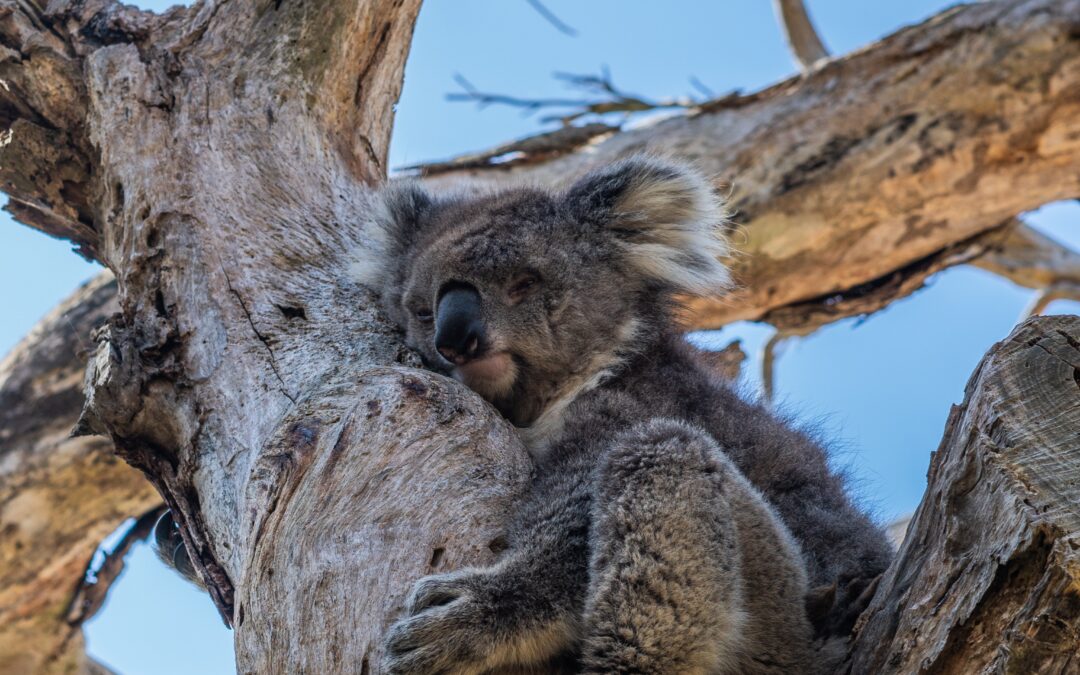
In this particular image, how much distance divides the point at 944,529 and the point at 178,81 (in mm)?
3340

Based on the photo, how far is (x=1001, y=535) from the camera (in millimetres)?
1998

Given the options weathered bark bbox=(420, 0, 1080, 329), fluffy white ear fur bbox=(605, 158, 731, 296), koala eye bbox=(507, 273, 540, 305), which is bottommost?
koala eye bbox=(507, 273, 540, 305)

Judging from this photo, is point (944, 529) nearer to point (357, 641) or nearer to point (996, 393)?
point (996, 393)

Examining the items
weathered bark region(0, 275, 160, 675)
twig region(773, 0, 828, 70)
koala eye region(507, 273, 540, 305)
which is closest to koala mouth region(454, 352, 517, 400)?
koala eye region(507, 273, 540, 305)

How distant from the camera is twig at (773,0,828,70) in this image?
875cm

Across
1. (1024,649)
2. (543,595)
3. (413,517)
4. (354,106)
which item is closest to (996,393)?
(1024,649)

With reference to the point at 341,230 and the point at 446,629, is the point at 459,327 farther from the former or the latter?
the point at 446,629

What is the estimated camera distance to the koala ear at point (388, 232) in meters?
4.02

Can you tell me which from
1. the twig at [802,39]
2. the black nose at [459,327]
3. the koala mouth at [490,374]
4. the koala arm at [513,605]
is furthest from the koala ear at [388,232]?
the twig at [802,39]

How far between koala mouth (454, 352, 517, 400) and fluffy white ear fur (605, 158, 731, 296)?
0.77 meters

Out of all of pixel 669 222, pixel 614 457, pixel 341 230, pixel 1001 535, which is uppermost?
pixel 341 230

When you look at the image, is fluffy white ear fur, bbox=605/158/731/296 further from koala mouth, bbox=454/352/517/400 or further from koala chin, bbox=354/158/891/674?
koala mouth, bbox=454/352/517/400

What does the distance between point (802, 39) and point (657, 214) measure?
5.31 m

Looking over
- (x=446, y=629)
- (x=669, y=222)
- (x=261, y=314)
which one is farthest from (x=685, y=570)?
(x=669, y=222)
